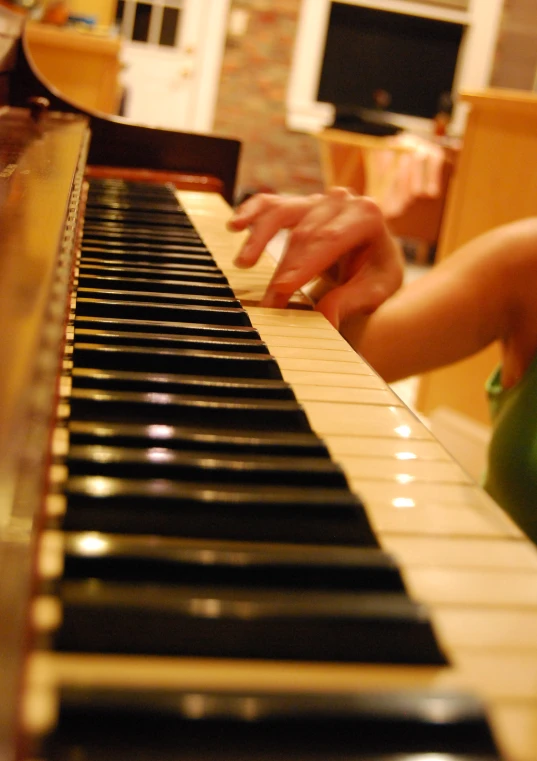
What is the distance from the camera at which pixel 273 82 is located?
8.08 meters

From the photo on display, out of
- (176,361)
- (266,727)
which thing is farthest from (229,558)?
(176,361)

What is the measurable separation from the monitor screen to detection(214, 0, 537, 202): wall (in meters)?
0.43

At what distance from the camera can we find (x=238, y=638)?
0.42 metres

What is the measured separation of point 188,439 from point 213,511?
0.31 ft

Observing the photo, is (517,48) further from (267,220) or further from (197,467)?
(197,467)

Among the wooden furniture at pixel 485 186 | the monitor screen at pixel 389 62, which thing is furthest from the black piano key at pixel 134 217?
the monitor screen at pixel 389 62

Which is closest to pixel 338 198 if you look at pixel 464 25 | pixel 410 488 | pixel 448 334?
pixel 448 334

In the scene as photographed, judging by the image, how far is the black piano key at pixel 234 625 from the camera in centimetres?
41

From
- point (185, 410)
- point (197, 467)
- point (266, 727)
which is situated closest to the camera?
point (266, 727)

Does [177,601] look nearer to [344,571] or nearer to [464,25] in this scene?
[344,571]

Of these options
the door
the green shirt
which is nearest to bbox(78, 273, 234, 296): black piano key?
the green shirt

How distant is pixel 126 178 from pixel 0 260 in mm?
1263

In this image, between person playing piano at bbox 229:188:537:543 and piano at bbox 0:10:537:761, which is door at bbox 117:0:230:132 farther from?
piano at bbox 0:10:537:761

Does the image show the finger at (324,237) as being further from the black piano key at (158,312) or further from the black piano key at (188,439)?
the black piano key at (188,439)
